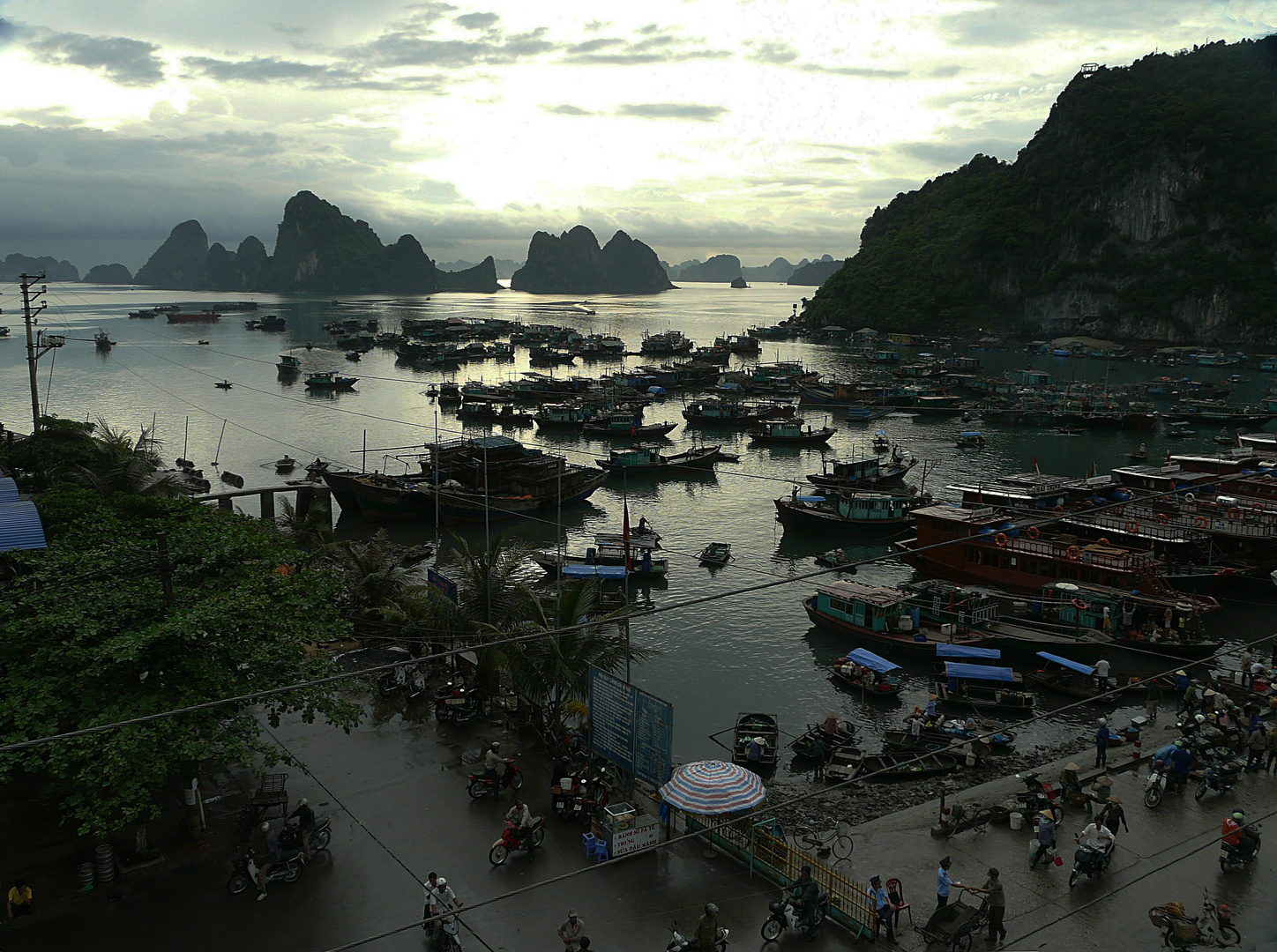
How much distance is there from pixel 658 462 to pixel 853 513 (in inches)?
666

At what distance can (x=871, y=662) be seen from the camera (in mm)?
24750

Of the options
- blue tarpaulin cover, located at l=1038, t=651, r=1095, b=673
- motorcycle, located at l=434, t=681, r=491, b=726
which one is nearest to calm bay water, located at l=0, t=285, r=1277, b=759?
blue tarpaulin cover, located at l=1038, t=651, r=1095, b=673

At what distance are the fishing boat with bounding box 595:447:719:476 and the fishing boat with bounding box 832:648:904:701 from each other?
30152 millimetres

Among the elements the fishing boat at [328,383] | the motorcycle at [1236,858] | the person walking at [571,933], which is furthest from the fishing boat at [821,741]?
the fishing boat at [328,383]

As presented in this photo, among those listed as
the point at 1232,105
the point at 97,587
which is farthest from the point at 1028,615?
the point at 1232,105

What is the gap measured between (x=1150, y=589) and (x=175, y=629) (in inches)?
1131

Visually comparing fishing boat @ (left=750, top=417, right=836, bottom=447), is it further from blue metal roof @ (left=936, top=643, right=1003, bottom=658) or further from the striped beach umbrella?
the striped beach umbrella

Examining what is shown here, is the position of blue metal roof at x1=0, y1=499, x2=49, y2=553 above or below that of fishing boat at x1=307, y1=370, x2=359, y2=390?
above

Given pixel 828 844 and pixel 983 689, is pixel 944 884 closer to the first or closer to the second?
pixel 828 844

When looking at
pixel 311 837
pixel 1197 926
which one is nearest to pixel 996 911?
pixel 1197 926

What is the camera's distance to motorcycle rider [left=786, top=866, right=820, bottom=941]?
1203 cm

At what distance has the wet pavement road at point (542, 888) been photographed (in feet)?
39.4

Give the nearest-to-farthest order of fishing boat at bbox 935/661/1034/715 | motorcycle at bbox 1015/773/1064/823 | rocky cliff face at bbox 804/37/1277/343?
motorcycle at bbox 1015/773/1064/823 → fishing boat at bbox 935/661/1034/715 → rocky cliff face at bbox 804/37/1277/343

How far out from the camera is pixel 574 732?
1783cm
